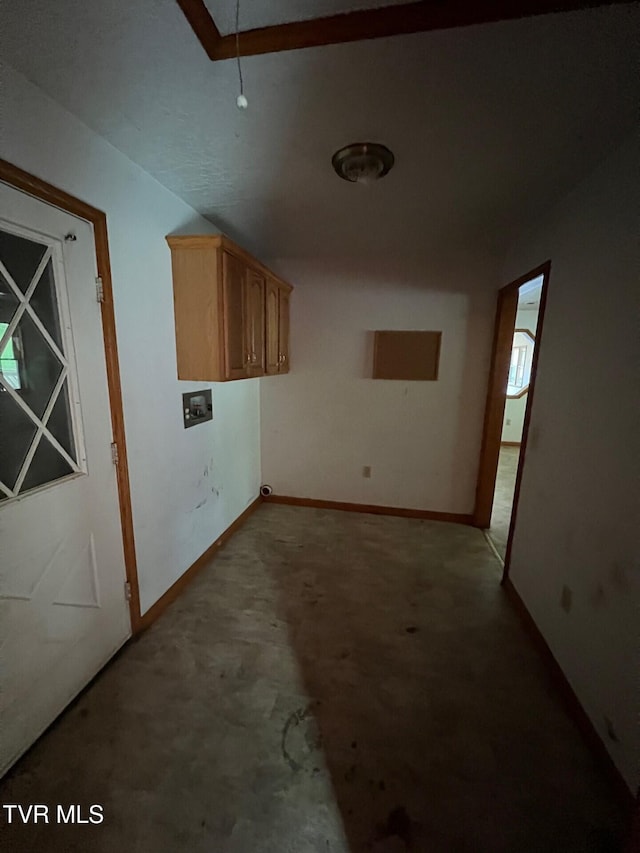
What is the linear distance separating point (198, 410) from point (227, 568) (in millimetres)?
1186

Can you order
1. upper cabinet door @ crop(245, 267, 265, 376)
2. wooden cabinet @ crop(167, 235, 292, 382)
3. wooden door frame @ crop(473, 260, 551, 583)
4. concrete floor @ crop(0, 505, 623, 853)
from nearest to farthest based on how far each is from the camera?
concrete floor @ crop(0, 505, 623, 853) < wooden cabinet @ crop(167, 235, 292, 382) < upper cabinet door @ crop(245, 267, 265, 376) < wooden door frame @ crop(473, 260, 551, 583)

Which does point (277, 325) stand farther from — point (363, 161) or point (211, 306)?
point (363, 161)

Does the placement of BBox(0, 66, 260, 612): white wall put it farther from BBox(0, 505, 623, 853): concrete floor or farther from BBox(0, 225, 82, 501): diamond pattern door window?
BBox(0, 505, 623, 853): concrete floor

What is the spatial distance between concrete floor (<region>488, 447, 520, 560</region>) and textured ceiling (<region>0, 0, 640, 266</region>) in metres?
2.50

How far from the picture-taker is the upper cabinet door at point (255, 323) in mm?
2363

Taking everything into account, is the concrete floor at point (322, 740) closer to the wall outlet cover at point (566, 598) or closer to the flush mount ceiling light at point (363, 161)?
the wall outlet cover at point (566, 598)

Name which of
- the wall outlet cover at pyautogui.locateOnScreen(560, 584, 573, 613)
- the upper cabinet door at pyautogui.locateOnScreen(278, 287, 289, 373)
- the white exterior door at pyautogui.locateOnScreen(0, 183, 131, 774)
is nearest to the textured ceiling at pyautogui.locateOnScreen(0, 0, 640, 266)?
the white exterior door at pyautogui.locateOnScreen(0, 183, 131, 774)

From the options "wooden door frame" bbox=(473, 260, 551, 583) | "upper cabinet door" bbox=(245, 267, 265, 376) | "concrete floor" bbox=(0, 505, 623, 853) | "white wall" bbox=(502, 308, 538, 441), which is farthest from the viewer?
"white wall" bbox=(502, 308, 538, 441)

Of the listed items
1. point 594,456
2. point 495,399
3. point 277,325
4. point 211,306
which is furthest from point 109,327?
point 495,399

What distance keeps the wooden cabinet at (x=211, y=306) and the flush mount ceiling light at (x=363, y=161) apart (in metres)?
0.76

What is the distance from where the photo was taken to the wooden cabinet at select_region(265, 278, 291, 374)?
9.07 ft

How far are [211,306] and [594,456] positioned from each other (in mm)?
2059

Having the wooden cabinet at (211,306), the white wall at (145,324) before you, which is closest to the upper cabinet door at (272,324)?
the wooden cabinet at (211,306)

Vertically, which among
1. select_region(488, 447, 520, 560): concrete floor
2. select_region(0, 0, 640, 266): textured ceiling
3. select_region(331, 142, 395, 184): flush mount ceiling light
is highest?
select_region(0, 0, 640, 266): textured ceiling
